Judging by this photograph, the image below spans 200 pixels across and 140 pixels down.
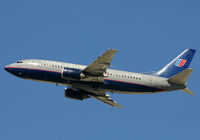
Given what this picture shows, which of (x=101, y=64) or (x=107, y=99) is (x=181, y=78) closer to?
(x=101, y=64)

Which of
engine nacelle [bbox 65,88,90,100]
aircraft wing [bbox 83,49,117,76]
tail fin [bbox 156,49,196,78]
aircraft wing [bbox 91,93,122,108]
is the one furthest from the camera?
aircraft wing [bbox 91,93,122,108]

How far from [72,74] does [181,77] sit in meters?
18.0

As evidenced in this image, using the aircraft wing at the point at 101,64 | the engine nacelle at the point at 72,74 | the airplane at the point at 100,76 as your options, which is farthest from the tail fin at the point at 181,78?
the engine nacelle at the point at 72,74

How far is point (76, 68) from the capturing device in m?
72.6

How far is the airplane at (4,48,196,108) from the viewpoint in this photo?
228 ft

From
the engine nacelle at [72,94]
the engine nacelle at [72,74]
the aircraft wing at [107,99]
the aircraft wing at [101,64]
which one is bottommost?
the aircraft wing at [107,99]

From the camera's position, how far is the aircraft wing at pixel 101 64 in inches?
2560

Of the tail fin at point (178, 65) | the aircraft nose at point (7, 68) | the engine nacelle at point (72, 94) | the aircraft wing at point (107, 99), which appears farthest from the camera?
the aircraft wing at point (107, 99)

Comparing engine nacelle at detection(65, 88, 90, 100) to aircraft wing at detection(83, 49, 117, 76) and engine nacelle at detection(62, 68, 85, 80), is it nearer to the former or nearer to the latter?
engine nacelle at detection(62, 68, 85, 80)

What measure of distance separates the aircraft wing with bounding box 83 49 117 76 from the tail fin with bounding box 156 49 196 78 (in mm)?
11530

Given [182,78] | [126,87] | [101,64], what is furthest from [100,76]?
[182,78]

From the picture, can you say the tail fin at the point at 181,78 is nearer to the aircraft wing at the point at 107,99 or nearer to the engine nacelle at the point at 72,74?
the aircraft wing at the point at 107,99

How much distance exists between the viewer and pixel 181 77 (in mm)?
67938

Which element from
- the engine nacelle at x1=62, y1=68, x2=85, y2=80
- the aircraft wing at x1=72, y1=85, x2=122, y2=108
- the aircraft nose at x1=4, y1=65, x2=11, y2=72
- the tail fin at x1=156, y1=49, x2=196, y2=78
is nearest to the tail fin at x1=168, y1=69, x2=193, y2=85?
the tail fin at x1=156, y1=49, x2=196, y2=78
